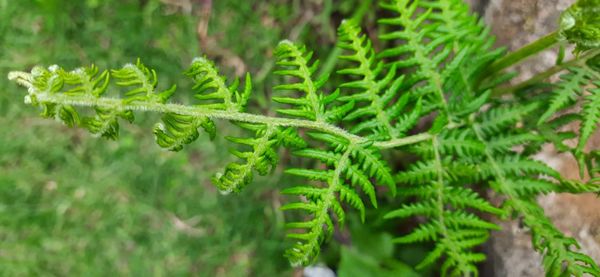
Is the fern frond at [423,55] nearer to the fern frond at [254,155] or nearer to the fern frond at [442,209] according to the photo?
the fern frond at [442,209]

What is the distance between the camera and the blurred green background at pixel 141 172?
3.26m

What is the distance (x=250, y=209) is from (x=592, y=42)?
7.56 ft

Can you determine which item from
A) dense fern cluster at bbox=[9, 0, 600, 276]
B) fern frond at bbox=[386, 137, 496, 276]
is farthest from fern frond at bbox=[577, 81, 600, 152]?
fern frond at bbox=[386, 137, 496, 276]

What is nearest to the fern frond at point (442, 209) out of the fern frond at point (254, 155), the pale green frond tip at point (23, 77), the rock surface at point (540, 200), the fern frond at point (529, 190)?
the fern frond at point (529, 190)

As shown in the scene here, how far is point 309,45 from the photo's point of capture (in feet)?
10.8

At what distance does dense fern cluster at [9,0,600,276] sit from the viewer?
4.83 feet

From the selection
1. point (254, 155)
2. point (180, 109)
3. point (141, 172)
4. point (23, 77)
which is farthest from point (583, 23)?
point (141, 172)

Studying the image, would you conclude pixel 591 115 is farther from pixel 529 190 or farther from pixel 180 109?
pixel 180 109

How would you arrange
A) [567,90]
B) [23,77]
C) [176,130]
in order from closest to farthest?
[23,77]
[176,130]
[567,90]

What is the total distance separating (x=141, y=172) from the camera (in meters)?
3.35

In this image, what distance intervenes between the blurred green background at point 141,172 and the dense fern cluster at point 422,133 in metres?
1.42

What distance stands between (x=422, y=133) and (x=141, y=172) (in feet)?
6.73

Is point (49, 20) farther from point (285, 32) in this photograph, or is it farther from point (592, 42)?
point (592, 42)

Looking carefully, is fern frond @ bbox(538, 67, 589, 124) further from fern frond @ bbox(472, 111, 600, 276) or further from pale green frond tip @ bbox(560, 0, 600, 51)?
pale green frond tip @ bbox(560, 0, 600, 51)
